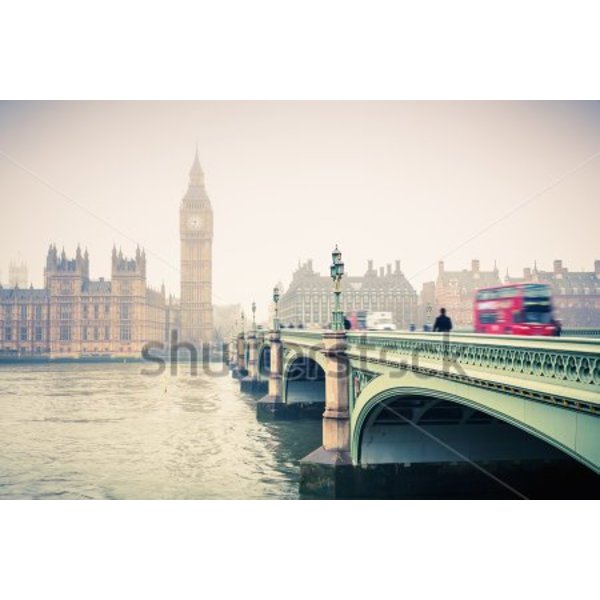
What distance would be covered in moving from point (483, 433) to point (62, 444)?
23648 mm

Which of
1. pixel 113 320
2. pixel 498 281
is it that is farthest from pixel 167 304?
pixel 498 281

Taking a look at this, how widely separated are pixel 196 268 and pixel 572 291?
87.6 meters

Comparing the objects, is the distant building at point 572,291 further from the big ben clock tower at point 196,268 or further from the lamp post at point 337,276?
the big ben clock tower at point 196,268

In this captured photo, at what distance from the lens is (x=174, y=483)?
25297mm

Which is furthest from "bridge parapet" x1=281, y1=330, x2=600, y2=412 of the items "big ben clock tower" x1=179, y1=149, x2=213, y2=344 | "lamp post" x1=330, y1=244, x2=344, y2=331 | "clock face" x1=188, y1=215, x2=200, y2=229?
"clock face" x1=188, y1=215, x2=200, y2=229

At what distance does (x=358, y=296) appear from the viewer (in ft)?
401

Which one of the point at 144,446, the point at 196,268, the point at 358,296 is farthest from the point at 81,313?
the point at 144,446

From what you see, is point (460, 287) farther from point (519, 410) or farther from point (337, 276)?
point (519, 410)

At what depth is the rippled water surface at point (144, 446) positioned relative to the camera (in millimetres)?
24719

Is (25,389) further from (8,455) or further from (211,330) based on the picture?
(211,330)

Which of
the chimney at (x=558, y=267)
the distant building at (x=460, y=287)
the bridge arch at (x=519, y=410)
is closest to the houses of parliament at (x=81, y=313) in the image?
the distant building at (x=460, y=287)

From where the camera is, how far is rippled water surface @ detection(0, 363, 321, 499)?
24719mm

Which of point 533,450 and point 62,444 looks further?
point 62,444

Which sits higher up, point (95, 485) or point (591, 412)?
point (591, 412)
